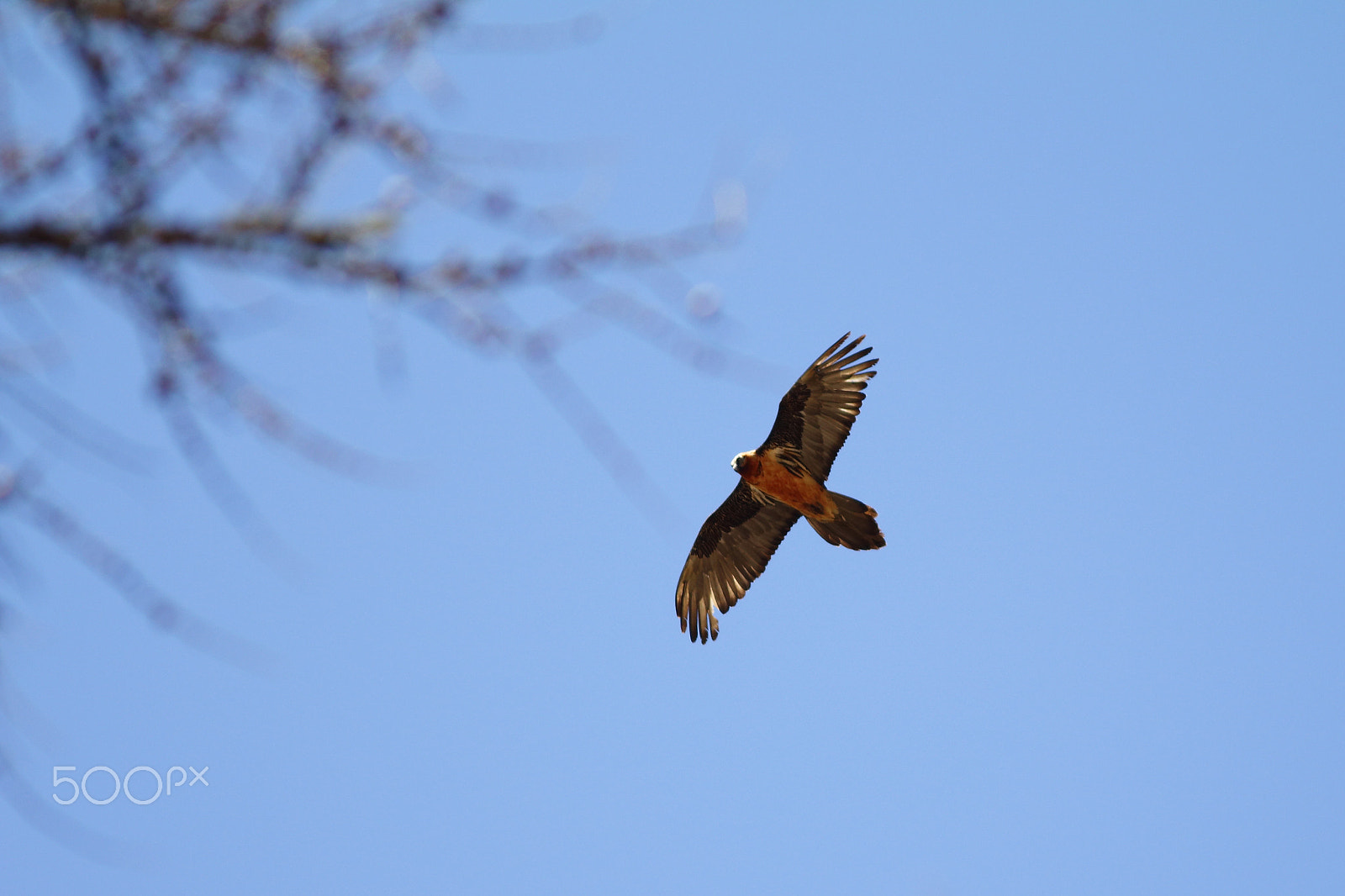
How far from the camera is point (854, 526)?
8398 mm

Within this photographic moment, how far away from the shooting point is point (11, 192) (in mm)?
2217

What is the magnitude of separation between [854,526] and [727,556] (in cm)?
179

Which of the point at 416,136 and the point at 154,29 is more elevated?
the point at 154,29

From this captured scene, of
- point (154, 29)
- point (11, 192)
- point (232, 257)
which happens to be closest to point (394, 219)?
point (232, 257)

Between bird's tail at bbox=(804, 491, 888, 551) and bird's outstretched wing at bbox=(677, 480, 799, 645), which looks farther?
bird's outstretched wing at bbox=(677, 480, 799, 645)

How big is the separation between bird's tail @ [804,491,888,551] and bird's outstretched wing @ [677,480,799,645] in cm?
109

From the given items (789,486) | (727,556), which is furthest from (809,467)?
(727,556)

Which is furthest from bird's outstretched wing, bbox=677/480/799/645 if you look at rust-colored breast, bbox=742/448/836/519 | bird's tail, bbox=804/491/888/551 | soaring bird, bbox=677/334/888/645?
bird's tail, bbox=804/491/888/551

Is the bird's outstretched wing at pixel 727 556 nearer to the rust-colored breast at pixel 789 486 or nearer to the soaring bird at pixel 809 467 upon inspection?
the soaring bird at pixel 809 467

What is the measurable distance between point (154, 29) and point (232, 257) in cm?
52

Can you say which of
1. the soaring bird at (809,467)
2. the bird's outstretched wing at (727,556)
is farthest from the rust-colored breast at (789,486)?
the bird's outstretched wing at (727,556)

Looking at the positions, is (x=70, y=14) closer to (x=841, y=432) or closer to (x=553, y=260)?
(x=553, y=260)

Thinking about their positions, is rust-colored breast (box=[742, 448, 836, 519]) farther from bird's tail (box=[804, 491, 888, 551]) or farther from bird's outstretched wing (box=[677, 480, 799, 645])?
bird's outstretched wing (box=[677, 480, 799, 645])

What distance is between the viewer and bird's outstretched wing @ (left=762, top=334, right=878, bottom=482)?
27.6ft
